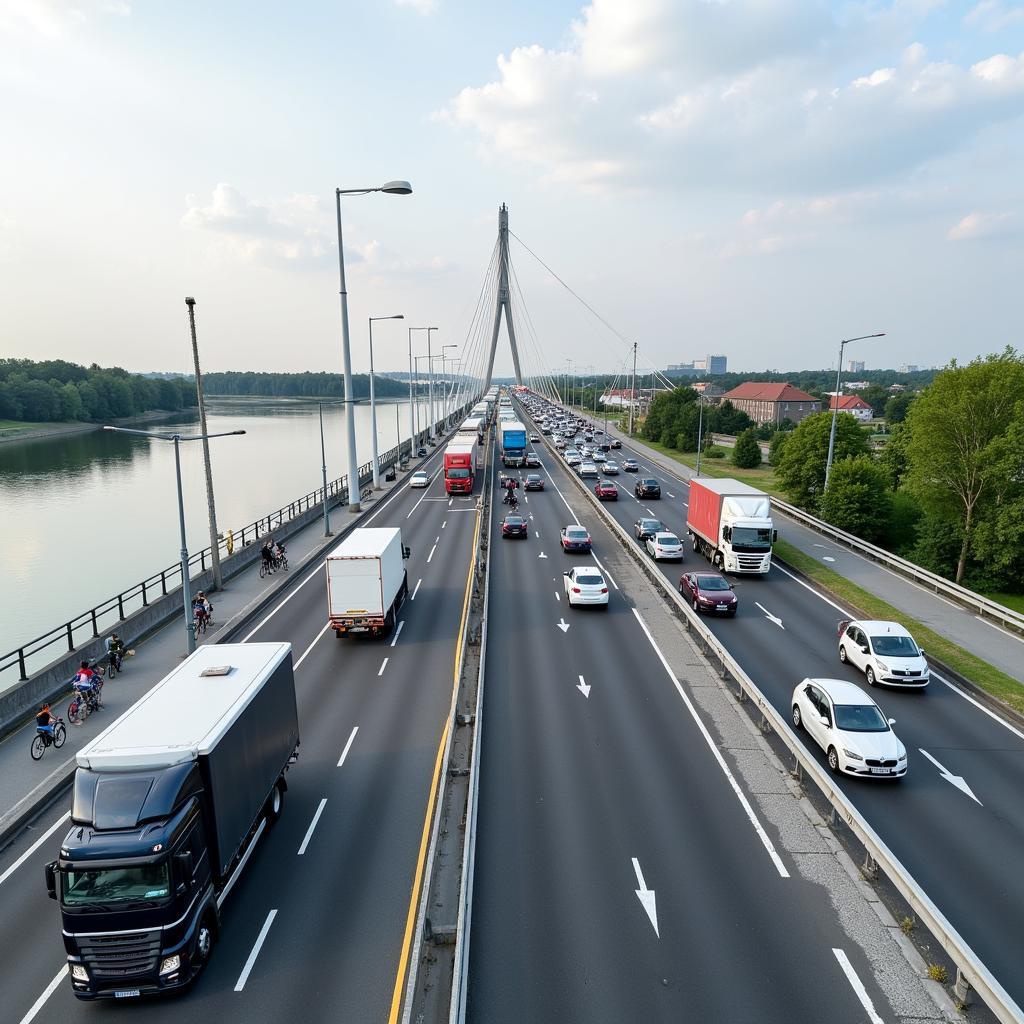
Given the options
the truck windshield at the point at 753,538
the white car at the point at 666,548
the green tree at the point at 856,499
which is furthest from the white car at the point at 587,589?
the green tree at the point at 856,499

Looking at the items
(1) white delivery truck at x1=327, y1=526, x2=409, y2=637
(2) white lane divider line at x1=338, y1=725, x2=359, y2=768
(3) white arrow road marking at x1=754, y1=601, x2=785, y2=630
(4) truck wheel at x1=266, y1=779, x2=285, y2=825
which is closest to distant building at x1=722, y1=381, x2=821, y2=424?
(3) white arrow road marking at x1=754, y1=601, x2=785, y2=630

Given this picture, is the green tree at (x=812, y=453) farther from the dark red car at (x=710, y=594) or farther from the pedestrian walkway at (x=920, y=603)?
the dark red car at (x=710, y=594)

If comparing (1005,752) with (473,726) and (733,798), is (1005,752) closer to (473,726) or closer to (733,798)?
(733,798)

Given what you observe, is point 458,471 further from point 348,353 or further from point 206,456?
point 206,456

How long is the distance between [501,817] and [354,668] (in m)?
9.34

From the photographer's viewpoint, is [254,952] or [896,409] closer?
[254,952]

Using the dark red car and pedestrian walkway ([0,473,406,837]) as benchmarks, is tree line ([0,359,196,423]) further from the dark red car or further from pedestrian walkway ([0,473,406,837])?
the dark red car

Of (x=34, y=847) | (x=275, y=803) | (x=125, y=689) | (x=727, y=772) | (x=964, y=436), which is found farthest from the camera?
(x=964, y=436)

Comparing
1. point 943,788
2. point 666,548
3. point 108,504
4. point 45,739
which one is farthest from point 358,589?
point 108,504

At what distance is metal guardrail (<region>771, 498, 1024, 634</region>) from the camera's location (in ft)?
86.9

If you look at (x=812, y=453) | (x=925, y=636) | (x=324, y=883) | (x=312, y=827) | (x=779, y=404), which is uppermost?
(x=812, y=453)

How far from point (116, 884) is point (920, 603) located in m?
30.6

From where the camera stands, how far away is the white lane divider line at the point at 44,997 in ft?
31.3

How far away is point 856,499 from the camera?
42.7m
